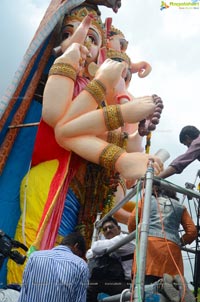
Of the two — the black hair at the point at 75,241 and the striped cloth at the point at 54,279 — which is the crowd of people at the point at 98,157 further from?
the striped cloth at the point at 54,279

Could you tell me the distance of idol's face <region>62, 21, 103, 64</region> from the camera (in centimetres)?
639

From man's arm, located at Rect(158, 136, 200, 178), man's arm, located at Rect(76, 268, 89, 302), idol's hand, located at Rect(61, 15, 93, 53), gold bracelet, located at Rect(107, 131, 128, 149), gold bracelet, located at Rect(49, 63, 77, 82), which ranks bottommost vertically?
man's arm, located at Rect(76, 268, 89, 302)

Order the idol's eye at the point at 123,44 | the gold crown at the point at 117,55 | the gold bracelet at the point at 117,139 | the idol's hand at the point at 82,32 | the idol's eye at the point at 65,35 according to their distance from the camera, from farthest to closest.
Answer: the idol's eye at the point at 123,44 → the gold crown at the point at 117,55 → the idol's eye at the point at 65,35 → the idol's hand at the point at 82,32 → the gold bracelet at the point at 117,139

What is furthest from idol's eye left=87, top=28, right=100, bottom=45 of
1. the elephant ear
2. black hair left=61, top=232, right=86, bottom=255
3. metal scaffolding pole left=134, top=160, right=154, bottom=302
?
black hair left=61, top=232, right=86, bottom=255

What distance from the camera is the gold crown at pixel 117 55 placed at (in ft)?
23.1

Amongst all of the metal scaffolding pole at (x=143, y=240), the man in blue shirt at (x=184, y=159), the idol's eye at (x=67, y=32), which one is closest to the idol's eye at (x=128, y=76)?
the idol's eye at (x=67, y=32)

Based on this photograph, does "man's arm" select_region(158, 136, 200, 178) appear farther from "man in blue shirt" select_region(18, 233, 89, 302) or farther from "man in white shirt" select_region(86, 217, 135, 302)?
"man in blue shirt" select_region(18, 233, 89, 302)

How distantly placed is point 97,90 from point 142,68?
237cm

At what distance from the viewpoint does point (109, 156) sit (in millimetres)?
5211

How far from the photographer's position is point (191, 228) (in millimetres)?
3338

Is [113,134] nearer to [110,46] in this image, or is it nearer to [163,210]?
[110,46]

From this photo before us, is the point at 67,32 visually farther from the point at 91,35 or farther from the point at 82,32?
the point at 82,32

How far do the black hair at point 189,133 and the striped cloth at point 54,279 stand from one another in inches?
73.6

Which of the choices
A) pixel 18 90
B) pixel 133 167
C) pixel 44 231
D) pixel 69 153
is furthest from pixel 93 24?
pixel 44 231
